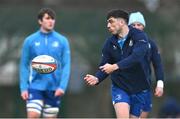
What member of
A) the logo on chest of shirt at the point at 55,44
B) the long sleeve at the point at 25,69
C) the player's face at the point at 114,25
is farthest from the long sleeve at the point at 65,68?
the player's face at the point at 114,25

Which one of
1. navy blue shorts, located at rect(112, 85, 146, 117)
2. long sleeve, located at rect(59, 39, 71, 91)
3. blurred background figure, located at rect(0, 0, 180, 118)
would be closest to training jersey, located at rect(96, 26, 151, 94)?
navy blue shorts, located at rect(112, 85, 146, 117)

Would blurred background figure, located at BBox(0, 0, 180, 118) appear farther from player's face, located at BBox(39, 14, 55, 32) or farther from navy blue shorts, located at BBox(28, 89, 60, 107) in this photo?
player's face, located at BBox(39, 14, 55, 32)

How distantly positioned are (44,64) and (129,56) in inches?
84.5

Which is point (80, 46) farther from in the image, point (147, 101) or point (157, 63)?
point (147, 101)

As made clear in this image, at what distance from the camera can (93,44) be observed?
27.9 metres

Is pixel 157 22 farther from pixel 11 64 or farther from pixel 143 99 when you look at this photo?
pixel 143 99

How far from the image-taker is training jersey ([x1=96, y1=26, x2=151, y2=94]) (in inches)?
513

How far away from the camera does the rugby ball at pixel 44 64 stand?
14484mm

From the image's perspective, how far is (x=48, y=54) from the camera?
1539 centimetres

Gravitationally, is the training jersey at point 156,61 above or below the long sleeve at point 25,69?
above

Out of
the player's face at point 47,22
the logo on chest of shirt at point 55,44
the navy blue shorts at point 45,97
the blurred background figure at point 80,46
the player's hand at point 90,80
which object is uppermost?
the player's face at point 47,22

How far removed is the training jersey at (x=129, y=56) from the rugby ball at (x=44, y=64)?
1.52m

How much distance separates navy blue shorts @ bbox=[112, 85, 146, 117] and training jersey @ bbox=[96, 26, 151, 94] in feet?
0.24

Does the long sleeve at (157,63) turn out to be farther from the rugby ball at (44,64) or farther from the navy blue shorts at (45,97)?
the navy blue shorts at (45,97)
